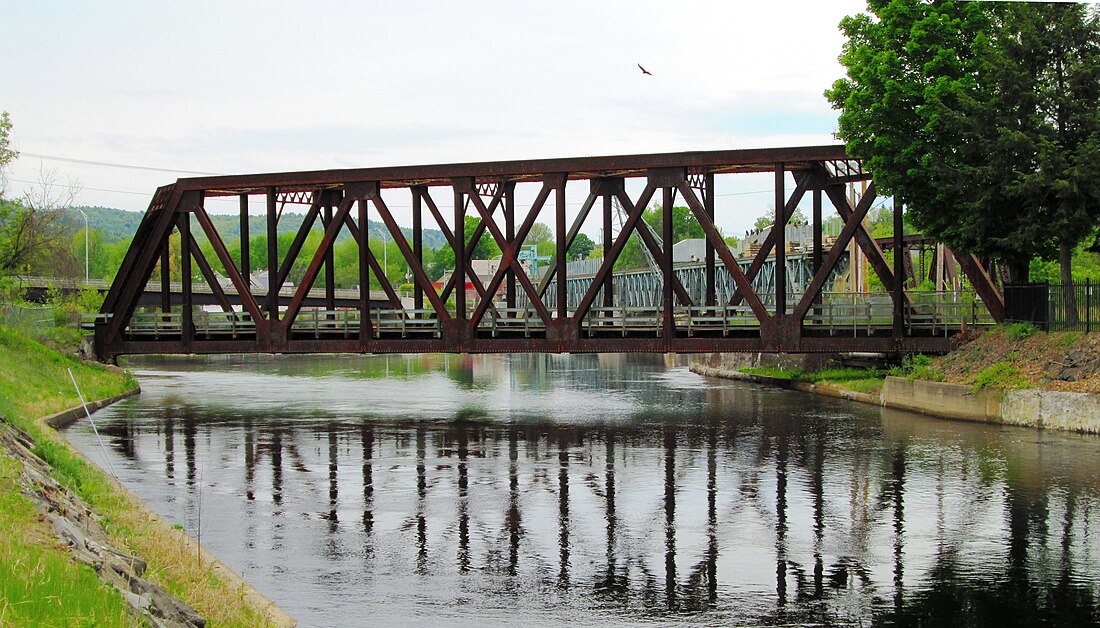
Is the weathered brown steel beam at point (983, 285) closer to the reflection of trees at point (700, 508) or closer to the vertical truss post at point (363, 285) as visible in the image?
the reflection of trees at point (700, 508)

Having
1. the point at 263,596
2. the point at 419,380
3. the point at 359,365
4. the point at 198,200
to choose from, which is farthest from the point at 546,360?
the point at 263,596

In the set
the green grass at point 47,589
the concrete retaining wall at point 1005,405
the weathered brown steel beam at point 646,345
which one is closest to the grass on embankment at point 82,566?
the green grass at point 47,589

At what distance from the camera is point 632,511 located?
24172 millimetres

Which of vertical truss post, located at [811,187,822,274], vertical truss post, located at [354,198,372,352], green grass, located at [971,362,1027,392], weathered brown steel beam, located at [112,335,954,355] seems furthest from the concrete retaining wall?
vertical truss post, located at [354,198,372,352]

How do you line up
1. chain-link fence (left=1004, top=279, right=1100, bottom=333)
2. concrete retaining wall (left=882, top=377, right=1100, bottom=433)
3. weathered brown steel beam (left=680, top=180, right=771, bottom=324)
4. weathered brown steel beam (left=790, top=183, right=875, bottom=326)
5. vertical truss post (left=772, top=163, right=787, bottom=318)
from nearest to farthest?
1. concrete retaining wall (left=882, top=377, right=1100, bottom=433)
2. chain-link fence (left=1004, top=279, right=1100, bottom=333)
3. weathered brown steel beam (left=790, top=183, right=875, bottom=326)
4. weathered brown steel beam (left=680, top=180, right=771, bottom=324)
5. vertical truss post (left=772, top=163, right=787, bottom=318)

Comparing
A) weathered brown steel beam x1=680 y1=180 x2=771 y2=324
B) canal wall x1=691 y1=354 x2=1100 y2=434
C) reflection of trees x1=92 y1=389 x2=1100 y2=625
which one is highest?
weathered brown steel beam x1=680 y1=180 x2=771 y2=324

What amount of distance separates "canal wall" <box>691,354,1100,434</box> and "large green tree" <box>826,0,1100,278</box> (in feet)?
17.7

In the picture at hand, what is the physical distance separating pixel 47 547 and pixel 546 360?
88875mm

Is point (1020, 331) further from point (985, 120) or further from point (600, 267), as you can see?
point (600, 267)

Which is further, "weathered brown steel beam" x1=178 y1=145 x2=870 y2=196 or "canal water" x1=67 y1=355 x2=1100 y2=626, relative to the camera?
"weathered brown steel beam" x1=178 y1=145 x2=870 y2=196

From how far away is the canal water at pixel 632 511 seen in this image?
1703cm

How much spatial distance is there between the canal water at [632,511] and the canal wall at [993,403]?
111 cm

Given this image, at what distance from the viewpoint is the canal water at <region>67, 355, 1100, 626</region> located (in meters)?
17.0

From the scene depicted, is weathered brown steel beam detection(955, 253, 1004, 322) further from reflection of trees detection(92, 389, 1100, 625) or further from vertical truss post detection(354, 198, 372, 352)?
vertical truss post detection(354, 198, 372, 352)
